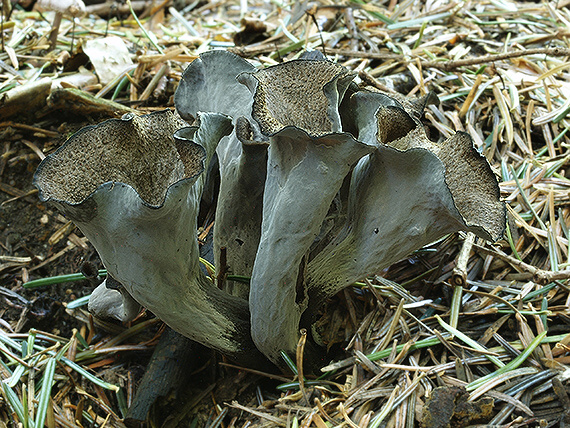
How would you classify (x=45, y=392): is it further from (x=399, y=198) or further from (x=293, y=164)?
(x=399, y=198)

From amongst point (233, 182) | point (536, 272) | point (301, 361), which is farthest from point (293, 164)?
point (536, 272)

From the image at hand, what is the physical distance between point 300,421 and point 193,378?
0.54 metres

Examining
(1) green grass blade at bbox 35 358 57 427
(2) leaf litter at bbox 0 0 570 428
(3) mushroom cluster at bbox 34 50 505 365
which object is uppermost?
(3) mushroom cluster at bbox 34 50 505 365

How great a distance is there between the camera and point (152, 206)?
1243mm

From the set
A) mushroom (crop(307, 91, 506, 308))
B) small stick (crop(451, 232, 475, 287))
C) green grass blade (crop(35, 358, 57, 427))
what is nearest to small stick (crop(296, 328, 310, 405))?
mushroom (crop(307, 91, 506, 308))

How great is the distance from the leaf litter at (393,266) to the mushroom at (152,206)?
1.09 feet

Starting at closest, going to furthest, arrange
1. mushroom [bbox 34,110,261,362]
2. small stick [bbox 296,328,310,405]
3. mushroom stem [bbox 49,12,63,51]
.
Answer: mushroom [bbox 34,110,261,362] < small stick [bbox 296,328,310,405] < mushroom stem [bbox 49,12,63,51]

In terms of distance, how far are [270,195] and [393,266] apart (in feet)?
2.65

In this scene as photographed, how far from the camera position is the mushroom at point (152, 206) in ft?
4.25

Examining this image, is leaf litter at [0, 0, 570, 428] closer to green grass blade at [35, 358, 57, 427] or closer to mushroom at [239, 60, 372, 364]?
green grass blade at [35, 358, 57, 427]

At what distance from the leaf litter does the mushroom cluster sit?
28 centimetres

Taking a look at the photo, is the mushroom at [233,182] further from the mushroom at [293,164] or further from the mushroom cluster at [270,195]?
the mushroom at [293,164]

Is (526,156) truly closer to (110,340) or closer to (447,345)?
(447,345)

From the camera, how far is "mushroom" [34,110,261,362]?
1296mm
